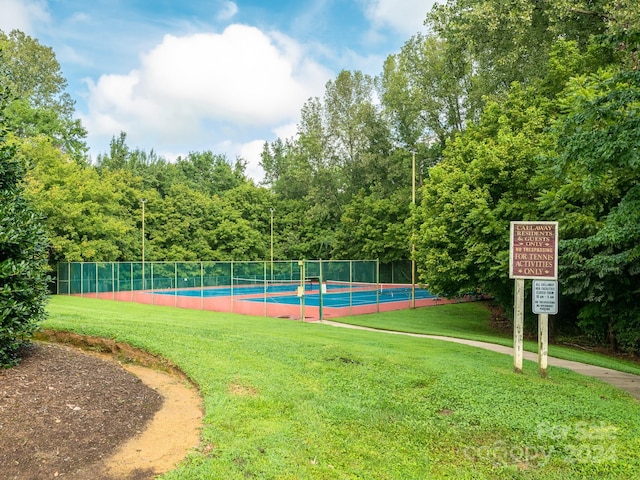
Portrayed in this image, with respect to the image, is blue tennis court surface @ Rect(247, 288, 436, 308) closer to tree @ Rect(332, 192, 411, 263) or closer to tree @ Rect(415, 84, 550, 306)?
tree @ Rect(332, 192, 411, 263)

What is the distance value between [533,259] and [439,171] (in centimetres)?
1264

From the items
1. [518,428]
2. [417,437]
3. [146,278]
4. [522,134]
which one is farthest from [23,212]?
[146,278]

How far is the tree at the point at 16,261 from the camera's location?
562 cm

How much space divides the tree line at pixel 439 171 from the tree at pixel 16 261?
0.60m

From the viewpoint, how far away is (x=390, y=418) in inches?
209

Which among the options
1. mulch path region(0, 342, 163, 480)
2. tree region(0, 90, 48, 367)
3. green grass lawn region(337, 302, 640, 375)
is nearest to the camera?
mulch path region(0, 342, 163, 480)

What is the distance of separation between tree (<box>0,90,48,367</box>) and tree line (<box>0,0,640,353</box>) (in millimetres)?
603

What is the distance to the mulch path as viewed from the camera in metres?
3.90

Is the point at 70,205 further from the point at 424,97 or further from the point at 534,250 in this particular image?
the point at 534,250

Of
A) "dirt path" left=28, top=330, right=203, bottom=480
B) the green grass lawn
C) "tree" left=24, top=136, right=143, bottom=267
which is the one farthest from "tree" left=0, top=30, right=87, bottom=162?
"dirt path" left=28, top=330, right=203, bottom=480

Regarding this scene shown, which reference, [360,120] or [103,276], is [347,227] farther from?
[103,276]

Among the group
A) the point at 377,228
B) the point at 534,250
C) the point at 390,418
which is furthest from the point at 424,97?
the point at 390,418

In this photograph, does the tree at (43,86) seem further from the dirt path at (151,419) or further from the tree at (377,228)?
the dirt path at (151,419)

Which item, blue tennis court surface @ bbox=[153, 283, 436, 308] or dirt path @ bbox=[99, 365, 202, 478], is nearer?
dirt path @ bbox=[99, 365, 202, 478]
